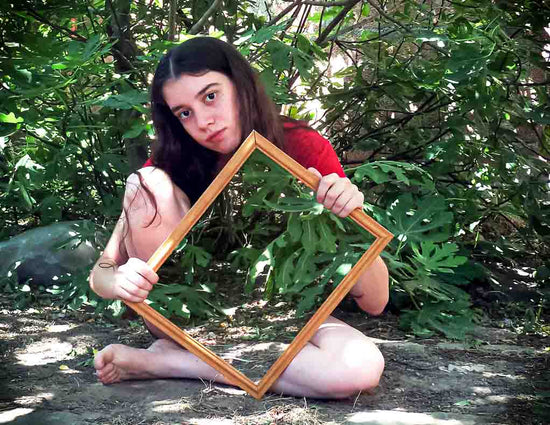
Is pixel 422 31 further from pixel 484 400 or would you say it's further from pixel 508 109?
pixel 484 400

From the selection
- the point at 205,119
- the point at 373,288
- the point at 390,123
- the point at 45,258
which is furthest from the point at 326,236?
the point at 45,258

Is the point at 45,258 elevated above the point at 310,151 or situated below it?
below

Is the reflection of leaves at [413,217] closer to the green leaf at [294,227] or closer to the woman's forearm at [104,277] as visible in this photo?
the green leaf at [294,227]

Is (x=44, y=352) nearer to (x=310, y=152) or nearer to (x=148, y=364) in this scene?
(x=148, y=364)

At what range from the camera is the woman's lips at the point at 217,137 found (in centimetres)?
209

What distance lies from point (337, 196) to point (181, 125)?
0.58m

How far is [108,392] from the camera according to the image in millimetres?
2168

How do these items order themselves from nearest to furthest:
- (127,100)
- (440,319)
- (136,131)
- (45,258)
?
(127,100) < (136,131) < (440,319) < (45,258)

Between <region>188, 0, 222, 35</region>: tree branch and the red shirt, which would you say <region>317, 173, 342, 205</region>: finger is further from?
<region>188, 0, 222, 35</region>: tree branch

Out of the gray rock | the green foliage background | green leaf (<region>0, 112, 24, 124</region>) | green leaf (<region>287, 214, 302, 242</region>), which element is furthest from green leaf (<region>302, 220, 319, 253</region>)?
the gray rock

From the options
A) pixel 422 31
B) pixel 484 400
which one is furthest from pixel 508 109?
pixel 484 400

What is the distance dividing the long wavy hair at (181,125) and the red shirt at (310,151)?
5 centimetres

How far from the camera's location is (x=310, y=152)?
2273 millimetres

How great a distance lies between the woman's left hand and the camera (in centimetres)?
192
